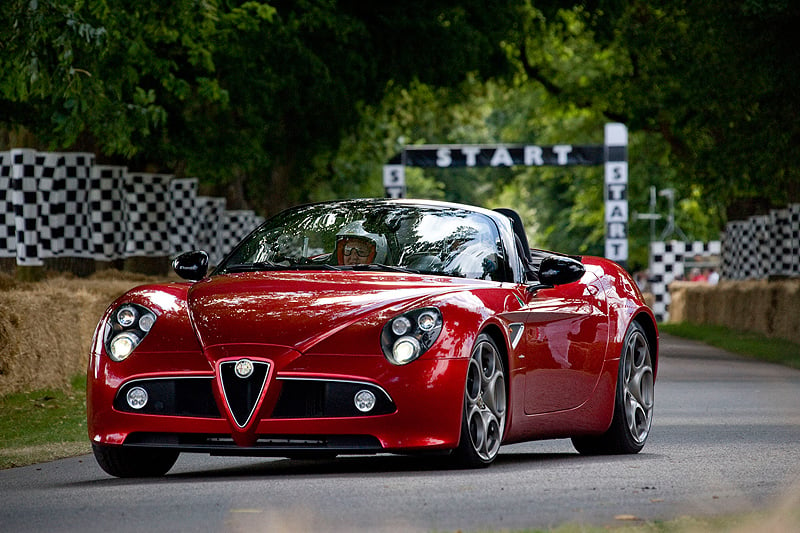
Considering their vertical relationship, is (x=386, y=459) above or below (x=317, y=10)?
below

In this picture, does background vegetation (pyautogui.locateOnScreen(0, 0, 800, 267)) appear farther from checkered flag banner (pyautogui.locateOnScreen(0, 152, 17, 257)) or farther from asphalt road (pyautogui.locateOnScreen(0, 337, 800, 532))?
asphalt road (pyautogui.locateOnScreen(0, 337, 800, 532))

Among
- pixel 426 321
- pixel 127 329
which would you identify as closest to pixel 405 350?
pixel 426 321

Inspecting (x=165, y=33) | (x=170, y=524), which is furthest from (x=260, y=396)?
(x=165, y=33)

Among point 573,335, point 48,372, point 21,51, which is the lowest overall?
point 48,372

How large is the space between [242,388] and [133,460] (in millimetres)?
997

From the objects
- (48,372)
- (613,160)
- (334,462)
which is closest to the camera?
(334,462)

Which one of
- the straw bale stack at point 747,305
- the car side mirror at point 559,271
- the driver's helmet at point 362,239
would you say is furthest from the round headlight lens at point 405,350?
the straw bale stack at point 747,305

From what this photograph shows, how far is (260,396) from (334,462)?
5.79 feet

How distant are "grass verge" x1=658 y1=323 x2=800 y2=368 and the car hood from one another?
15575 mm

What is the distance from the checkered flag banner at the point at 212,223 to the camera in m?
41.4

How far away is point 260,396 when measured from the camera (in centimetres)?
835

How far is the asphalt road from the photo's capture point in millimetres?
6926

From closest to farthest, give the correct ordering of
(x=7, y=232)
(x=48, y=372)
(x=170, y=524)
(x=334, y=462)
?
(x=170, y=524), (x=334, y=462), (x=48, y=372), (x=7, y=232)

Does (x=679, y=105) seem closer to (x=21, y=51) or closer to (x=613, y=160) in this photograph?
(x=613, y=160)
